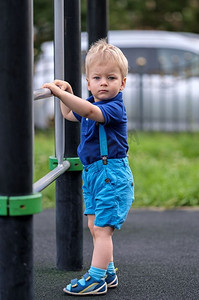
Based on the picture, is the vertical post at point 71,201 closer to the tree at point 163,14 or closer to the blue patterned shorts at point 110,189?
the blue patterned shorts at point 110,189

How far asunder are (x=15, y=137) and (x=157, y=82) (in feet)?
24.1

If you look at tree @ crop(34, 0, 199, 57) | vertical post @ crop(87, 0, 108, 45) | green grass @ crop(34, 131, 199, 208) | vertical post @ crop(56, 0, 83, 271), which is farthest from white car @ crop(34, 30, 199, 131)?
vertical post @ crop(56, 0, 83, 271)

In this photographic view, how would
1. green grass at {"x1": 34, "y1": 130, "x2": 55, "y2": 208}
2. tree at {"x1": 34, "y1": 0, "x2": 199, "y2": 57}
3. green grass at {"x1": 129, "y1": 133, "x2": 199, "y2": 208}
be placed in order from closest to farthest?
green grass at {"x1": 129, "y1": 133, "x2": 199, "y2": 208}, green grass at {"x1": 34, "y1": 130, "x2": 55, "y2": 208}, tree at {"x1": 34, "y1": 0, "x2": 199, "y2": 57}

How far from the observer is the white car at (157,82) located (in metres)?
9.20

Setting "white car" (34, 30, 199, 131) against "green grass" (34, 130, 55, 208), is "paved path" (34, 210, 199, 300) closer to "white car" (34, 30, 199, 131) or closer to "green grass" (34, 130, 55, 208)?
"green grass" (34, 130, 55, 208)

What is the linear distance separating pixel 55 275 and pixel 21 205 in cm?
120

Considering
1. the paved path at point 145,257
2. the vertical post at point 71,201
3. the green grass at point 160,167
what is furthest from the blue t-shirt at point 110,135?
the green grass at point 160,167

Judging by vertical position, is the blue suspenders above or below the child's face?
below

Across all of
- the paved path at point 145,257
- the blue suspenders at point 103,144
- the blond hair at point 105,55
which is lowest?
the paved path at point 145,257

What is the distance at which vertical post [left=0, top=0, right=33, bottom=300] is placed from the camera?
2004 millimetres

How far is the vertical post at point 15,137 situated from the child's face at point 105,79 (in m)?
0.71

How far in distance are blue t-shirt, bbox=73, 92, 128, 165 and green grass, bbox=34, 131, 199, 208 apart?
30.9 inches

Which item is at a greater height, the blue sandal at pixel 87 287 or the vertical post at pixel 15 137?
the vertical post at pixel 15 137

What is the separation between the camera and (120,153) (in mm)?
2795
